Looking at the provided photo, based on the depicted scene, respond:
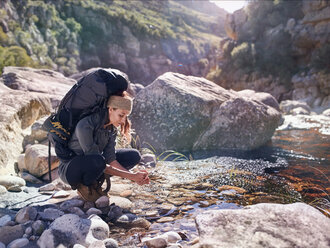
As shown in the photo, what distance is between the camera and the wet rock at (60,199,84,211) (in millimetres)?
2598

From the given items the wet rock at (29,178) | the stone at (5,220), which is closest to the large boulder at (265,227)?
the stone at (5,220)

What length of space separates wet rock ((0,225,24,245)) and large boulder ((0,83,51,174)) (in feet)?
4.87

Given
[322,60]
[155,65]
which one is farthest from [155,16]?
[322,60]

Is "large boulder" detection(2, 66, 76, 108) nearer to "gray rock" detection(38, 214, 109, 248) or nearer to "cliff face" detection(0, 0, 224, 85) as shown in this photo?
"gray rock" detection(38, 214, 109, 248)

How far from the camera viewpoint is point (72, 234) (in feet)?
6.30

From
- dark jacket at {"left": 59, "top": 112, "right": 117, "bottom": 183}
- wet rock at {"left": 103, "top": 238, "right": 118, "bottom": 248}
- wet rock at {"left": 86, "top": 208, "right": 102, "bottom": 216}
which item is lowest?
wet rock at {"left": 86, "top": 208, "right": 102, "bottom": 216}

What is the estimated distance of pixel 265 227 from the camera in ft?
5.45

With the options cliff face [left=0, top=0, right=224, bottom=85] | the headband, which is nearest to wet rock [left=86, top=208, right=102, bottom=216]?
the headband

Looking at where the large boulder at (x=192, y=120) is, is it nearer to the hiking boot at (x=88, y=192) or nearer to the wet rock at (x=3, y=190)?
the hiking boot at (x=88, y=192)

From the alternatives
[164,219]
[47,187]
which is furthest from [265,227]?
[47,187]

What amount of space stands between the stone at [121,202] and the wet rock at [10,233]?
910 mm

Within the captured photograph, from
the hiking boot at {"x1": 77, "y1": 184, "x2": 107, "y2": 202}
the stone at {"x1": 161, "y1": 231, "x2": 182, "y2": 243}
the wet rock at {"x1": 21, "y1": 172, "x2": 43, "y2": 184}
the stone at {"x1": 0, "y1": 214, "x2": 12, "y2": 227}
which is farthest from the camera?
the wet rock at {"x1": 21, "y1": 172, "x2": 43, "y2": 184}

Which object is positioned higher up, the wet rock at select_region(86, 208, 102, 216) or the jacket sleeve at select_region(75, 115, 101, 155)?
the jacket sleeve at select_region(75, 115, 101, 155)

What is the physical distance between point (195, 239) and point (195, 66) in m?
55.9
